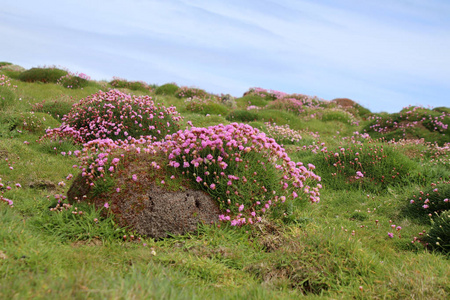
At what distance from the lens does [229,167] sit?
20.8ft

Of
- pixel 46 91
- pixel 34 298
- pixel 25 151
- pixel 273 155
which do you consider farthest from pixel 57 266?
pixel 46 91

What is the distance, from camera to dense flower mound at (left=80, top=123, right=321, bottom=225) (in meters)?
6.16

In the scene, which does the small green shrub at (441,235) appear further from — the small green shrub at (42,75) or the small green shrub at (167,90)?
the small green shrub at (42,75)

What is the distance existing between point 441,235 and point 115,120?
29.2ft

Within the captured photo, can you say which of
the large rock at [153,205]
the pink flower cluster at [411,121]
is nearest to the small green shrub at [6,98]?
the large rock at [153,205]

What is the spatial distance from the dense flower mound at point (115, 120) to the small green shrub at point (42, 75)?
13.4 m

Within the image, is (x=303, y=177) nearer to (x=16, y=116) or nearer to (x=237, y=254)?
(x=237, y=254)

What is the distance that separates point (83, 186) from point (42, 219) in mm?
796

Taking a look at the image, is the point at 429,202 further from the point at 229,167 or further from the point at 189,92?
the point at 189,92

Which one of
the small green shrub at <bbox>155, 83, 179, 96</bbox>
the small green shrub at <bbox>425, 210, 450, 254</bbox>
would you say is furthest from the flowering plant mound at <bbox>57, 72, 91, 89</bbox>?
the small green shrub at <bbox>425, 210, 450, 254</bbox>

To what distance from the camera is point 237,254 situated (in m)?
5.28

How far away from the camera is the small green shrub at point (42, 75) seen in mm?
24141

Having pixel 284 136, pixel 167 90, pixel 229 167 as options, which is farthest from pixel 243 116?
pixel 229 167

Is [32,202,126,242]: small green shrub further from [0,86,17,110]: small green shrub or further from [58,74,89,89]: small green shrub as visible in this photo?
[58,74,89,89]: small green shrub
